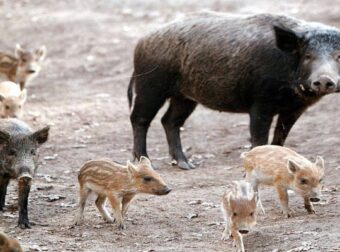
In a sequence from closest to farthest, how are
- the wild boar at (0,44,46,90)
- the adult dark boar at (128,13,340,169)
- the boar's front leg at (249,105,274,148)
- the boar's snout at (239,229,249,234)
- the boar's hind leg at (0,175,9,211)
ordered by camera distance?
1. the boar's snout at (239,229,249,234)
2. the boar's hind leg at (0,175,9,211)
3. the adult dark boar at (128,13,340,169)
4. the boar's front leg at (249,105,274,148)
5. the wild boar at (0,44,46,90)

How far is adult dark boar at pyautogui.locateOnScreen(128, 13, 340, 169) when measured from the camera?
1028 cm

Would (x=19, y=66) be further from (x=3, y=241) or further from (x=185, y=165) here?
(x=3, y=241)

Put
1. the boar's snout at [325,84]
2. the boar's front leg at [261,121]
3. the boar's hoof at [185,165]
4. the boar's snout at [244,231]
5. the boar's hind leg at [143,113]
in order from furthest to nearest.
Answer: the boar's hind leg at [143,113], the boar's hoof at [185,165], the boar's front leg at [261,121], the boar's snout at [325,84], the boar's snout at [244,231]

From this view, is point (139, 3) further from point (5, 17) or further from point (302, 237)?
point (302, 237)

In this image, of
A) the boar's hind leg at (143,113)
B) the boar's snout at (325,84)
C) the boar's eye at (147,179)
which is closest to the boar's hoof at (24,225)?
the boar's eye at (147,179)

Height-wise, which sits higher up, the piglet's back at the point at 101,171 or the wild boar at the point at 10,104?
the piglet's back at the point at 101,171

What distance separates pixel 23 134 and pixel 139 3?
14.9 meters

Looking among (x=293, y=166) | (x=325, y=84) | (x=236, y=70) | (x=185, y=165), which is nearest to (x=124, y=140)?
(x=185, y=165)

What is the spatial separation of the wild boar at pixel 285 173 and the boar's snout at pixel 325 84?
1189mm

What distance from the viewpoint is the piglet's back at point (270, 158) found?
343 inches

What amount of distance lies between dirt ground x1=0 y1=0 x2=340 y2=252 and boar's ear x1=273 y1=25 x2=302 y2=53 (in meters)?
1.42

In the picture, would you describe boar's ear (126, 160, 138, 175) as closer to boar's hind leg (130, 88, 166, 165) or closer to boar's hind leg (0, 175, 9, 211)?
boar's hind leg (0, 175, 9, 211)

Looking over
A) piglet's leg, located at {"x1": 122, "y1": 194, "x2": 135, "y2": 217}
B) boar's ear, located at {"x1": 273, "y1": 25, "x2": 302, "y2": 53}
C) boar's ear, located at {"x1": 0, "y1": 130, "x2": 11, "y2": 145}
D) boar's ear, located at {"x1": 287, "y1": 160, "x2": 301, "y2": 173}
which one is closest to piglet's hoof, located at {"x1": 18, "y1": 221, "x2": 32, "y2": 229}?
boar's ear, located at {"x1": 0, "y1": 130, "x2": 11, "y2": 145}

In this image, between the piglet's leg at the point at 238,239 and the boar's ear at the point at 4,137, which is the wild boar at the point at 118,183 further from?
the piglet's leg at the point at 238,239
